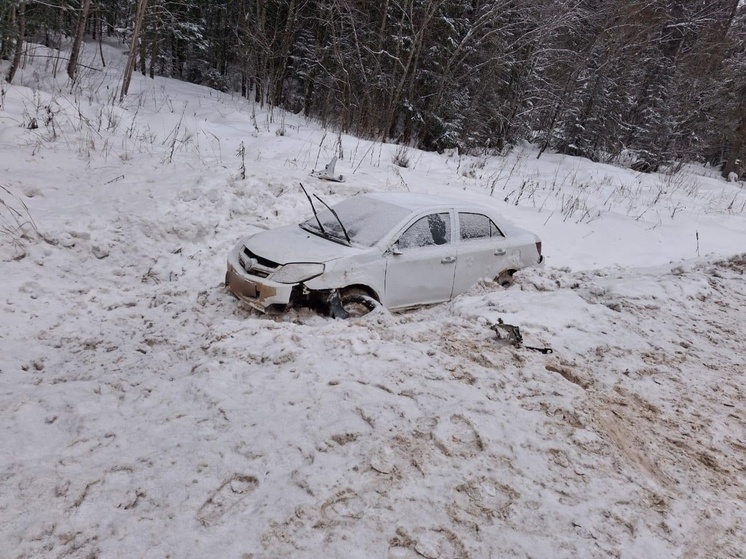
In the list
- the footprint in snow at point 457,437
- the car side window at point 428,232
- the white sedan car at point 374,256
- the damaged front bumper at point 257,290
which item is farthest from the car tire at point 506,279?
the footprint in snow at point 457,437

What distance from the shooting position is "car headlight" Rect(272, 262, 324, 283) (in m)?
4.56

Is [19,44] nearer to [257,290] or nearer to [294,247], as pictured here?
[294,247]

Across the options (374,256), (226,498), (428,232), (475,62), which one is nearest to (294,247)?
(374,256)

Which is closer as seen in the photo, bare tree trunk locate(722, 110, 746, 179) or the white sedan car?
the white sedan car

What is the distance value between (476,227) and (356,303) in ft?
6.89

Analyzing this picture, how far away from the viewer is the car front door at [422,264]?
16.6 ft

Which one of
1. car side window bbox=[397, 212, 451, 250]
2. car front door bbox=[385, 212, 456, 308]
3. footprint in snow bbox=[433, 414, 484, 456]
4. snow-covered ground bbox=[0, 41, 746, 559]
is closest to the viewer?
snow-covered ground bbox=[0, 41, 746, 559]

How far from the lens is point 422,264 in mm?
5246

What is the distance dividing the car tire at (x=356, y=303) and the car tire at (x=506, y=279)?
225 centimetres

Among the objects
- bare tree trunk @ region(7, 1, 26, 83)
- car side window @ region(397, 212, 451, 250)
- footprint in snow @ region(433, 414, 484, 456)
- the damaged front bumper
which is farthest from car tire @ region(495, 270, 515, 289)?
bare tree trunk @ region(7, 1, 26, 83)

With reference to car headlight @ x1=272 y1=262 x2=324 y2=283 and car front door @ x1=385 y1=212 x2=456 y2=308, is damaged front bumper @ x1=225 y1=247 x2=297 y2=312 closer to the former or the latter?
car headlight @ x1=272 y1=262 x2=324 y2=283

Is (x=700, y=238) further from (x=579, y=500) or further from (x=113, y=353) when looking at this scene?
(x=113, y=353)

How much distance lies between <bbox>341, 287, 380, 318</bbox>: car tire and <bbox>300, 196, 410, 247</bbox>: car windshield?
22.9 inches

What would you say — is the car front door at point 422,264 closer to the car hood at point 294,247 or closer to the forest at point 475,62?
the car hood at point 294,247
